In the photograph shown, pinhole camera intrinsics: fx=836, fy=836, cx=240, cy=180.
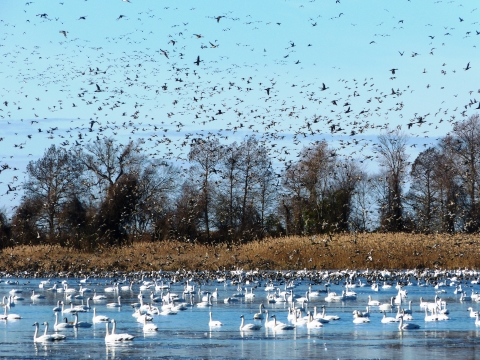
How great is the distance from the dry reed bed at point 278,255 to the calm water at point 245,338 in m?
12.4

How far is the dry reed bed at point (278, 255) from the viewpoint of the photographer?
3668cm

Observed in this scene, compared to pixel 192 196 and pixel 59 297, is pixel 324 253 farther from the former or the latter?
pixel 192 196

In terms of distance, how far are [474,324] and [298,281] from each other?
13940 mm

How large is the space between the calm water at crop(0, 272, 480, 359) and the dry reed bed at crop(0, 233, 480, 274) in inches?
489

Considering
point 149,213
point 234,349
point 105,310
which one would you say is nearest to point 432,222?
point 149,213

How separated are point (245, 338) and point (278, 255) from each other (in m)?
21.4

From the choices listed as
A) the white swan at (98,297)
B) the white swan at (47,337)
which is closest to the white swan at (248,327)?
the white swan at (47,337)

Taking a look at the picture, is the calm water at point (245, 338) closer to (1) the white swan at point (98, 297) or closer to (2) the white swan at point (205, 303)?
(2) the white swan at point (205, 303)

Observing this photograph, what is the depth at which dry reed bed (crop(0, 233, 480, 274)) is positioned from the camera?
36.7 meters

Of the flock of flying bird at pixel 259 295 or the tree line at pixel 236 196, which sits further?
the tree line at pixel 236 196

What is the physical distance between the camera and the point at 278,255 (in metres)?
38.5

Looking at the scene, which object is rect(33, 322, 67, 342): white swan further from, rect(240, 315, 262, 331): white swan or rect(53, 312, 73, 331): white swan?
rect(240, 315, 262, 331): white swan

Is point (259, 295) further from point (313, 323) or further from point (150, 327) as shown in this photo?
point (150, 327)

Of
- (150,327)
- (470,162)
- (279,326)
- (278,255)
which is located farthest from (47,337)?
(470,162)
